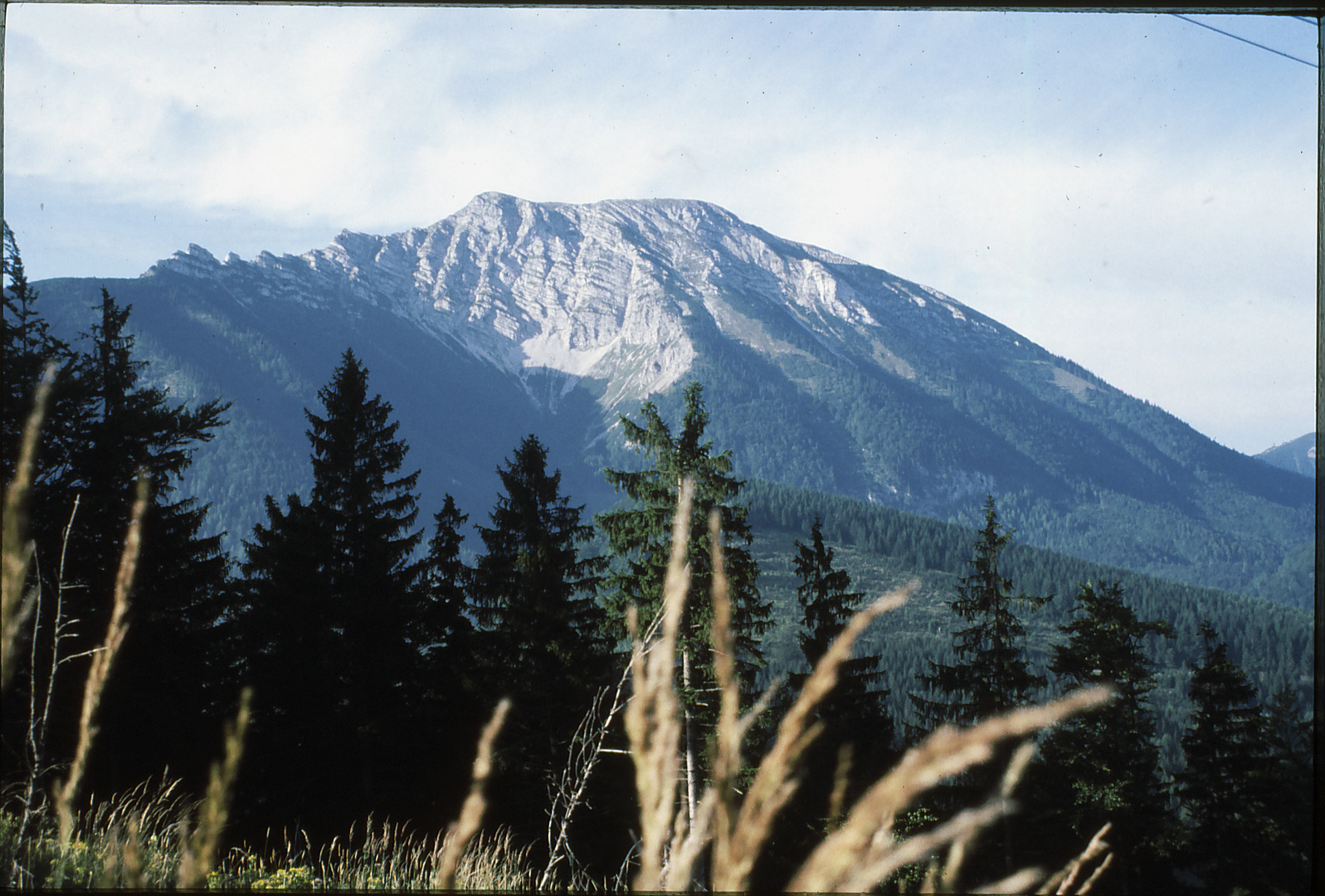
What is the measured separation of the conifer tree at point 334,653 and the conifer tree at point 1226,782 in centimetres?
1113

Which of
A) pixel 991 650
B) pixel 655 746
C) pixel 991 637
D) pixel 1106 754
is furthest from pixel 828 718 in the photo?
pixel 655 746

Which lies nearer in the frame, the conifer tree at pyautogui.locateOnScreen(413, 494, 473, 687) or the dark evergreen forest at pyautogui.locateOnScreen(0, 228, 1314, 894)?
the dark evergreen forest at pyautogui.locateOnScreen(0, 228, 1314, 894)

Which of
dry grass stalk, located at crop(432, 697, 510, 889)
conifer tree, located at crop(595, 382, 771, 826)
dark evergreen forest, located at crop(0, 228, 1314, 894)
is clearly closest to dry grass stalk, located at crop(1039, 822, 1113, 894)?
dry grass stalk, located at crop(432, 697, 510, 889)

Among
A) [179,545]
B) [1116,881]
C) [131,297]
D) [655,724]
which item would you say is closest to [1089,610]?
[1116,881]

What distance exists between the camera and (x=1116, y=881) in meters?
14.2

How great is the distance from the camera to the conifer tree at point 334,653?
866cm

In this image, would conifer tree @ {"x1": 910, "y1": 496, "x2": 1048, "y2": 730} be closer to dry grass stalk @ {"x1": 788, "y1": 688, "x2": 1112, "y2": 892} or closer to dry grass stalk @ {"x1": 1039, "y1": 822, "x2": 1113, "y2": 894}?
dry grass stalk @ {"x1": 1039, "y1": 822, "x2": 1113, "y2": 894}

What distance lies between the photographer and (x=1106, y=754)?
547 inches

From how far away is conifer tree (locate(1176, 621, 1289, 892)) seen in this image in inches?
433

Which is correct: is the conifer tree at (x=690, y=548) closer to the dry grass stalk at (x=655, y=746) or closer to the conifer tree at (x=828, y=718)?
the conifer tree at (x=828, y=718)

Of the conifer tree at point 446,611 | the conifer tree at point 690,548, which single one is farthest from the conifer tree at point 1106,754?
the conifer tree at point 446,611

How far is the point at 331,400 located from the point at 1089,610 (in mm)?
12448

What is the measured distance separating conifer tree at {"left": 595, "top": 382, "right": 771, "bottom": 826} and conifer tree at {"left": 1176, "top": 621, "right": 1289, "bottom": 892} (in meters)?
7.45

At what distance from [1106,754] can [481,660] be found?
11.0m
